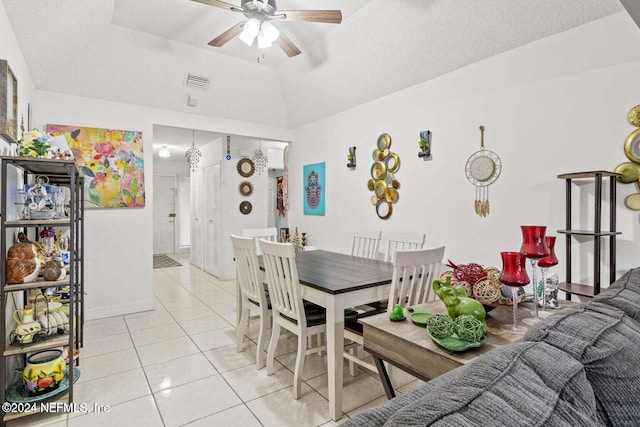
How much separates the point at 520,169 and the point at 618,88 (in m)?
0.74

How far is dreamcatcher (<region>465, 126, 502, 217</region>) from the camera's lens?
9.04ft

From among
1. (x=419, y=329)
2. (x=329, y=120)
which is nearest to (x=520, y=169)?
(x=419, y=329)

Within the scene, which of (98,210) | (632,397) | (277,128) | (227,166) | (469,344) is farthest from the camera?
(227,166)

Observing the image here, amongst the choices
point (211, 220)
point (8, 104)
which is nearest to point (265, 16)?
point (8, 104)

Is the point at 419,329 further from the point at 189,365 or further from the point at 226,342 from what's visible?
the point at 226,342

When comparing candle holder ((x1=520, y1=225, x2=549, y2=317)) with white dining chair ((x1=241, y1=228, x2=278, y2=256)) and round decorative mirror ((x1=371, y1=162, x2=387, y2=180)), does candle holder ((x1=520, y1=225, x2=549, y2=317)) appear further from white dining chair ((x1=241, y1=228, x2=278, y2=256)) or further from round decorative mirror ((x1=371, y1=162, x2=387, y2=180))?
white dining chair ((x1=241, y1=228, x2=278, y2=256))

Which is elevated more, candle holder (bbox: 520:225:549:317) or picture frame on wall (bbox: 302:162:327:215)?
picture frame on wall (bbox: 302:162:327:215)

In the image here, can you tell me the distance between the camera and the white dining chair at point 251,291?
2453 millimetres

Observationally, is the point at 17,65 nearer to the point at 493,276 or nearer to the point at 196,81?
the point at 196,81

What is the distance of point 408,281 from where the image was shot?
6.78 feet

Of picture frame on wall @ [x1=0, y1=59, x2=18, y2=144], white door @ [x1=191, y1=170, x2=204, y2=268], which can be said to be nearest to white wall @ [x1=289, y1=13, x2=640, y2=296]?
picture frame on wall @ [x1=0, y1=59, x2=18, y2=144]

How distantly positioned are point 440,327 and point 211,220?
5.17 metres

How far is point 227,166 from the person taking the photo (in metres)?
5.39

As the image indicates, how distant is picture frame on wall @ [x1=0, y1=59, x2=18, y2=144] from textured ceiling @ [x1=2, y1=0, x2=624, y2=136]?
1.36 ft
